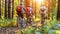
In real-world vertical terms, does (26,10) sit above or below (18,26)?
above

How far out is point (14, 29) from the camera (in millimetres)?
2117

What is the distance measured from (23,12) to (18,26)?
125 millimetres

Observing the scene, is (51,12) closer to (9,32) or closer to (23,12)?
(23,12)

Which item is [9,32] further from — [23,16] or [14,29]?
[23,16]

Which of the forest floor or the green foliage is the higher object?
the green foliage

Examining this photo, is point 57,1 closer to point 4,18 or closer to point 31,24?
point 31,24

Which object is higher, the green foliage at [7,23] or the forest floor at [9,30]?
the green foliage at [7,23]

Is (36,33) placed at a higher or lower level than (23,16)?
lower

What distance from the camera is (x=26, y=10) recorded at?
2137 mm

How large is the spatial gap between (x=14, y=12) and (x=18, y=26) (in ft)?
0.40

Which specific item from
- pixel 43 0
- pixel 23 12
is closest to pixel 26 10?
pixel 23 12

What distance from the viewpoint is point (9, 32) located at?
212 cm

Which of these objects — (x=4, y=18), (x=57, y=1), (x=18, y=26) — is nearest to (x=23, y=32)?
(x=18, y=26)

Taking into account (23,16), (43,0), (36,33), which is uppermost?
(43,0)
